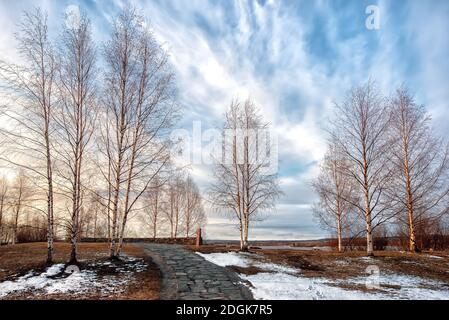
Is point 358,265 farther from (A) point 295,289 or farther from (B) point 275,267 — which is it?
(A) point 295,289

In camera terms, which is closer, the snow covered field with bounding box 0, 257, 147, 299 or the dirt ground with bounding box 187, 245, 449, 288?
the snow covered field with bounding box 0, 257, 147, 299

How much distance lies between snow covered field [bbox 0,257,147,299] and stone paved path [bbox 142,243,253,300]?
1.31 meters

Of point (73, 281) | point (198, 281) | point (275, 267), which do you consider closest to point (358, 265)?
point (275, 267)

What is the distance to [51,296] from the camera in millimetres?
7680

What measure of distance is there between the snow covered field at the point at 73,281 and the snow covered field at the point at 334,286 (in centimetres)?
409

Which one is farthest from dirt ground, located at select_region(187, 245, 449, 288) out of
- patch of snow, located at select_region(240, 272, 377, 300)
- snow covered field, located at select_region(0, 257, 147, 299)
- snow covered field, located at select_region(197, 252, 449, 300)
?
snow covered field, located at select_region(0, 257, 147, 299)

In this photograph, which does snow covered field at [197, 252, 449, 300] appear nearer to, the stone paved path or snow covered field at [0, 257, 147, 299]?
the stone paved path

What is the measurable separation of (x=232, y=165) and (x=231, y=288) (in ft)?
35.8

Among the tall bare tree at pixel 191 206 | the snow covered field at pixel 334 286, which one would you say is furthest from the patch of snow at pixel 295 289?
the tall bare tree at pixel 191 206

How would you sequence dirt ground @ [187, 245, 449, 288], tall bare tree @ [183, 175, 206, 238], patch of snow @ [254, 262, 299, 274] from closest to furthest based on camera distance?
1. dirt ground @ [187, 245, 449, 288]
2. patch of snow @ [254, 262, 299, 274]
3. tall bare tree @ [183, 175, 206, 238]

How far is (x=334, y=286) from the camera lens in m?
9.20

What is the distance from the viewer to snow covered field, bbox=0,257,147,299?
8.17m
